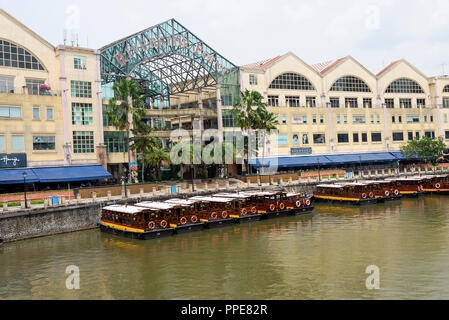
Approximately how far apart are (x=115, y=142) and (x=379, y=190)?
4038cm

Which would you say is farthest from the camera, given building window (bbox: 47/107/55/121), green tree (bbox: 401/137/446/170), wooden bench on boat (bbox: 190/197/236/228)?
green tree (bbox: 401/137/446/170)

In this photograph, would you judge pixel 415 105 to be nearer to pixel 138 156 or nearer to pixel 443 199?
pixel 443 199

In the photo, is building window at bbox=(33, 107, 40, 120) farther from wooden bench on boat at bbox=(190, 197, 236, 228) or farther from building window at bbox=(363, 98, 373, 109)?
building window at bbox=(363, 98, 373, 109)

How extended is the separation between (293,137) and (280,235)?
1859 inches

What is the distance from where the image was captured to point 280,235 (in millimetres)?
43000

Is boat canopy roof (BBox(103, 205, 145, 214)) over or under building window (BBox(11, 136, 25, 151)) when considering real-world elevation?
under

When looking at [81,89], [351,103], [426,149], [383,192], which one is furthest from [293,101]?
[81,89]

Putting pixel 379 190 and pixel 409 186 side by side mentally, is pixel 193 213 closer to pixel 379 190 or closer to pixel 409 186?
pixel 379 190

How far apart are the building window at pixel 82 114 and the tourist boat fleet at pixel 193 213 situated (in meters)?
20.8

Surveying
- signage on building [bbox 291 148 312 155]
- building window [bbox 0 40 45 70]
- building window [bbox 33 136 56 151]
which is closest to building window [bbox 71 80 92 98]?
building window [bbox 0 40 45 70]

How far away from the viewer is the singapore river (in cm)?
2650

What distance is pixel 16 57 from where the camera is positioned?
60438mm

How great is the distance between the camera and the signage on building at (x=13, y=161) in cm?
5725

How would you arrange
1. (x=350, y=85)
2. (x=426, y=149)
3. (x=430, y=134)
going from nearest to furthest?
(x=426, y=149)
(x=350, y=85)
(x=430, y=134)
